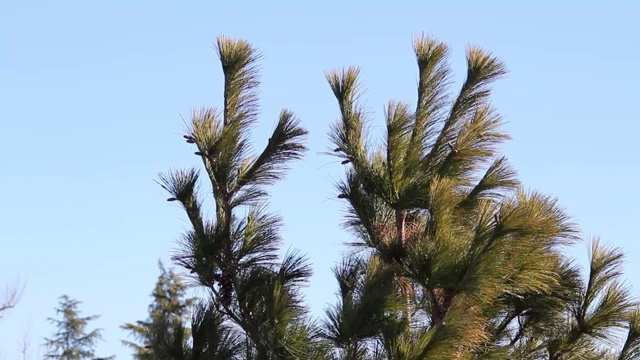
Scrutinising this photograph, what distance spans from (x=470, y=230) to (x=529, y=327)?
1176 millimetres

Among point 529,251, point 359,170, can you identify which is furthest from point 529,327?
point 359,170

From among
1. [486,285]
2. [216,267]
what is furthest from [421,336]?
[216,267]

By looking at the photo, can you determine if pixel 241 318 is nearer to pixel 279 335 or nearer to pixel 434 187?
pixel 279 335

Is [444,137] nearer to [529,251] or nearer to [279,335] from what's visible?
[529,251]

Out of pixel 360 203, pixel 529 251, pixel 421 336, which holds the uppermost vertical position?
pixel 360 203

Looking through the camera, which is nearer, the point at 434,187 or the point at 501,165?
the point at 434,187

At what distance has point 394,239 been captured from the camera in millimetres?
7430

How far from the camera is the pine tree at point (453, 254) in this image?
6.95 m

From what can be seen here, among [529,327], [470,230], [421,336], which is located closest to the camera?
[421,336]

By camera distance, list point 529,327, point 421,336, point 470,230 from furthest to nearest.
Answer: point 529,327 < point 470,230 < point 421,336

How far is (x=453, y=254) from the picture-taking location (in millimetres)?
6996

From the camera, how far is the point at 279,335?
719cm

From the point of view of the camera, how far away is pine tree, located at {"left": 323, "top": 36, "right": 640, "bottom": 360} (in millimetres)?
6945

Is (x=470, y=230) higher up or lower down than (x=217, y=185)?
lower down
